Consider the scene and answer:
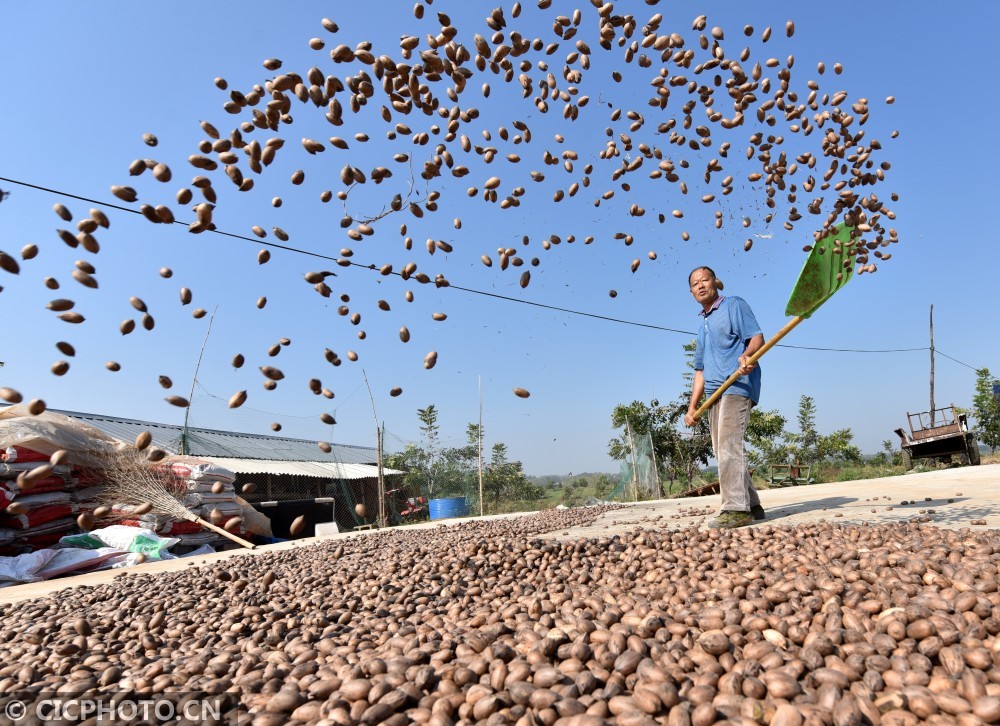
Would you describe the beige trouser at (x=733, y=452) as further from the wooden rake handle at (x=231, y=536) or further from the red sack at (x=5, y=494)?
the red sack at (x=5, y=494)

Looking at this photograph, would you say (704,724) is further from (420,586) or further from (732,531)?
(732,531)

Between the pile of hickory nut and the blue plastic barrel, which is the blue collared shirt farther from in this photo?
the blue plastic barrel

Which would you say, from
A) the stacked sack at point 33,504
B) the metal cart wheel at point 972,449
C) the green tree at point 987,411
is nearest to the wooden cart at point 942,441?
the metal cart wheel at point 972,449

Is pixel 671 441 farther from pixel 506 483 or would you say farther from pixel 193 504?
pixel 193 504

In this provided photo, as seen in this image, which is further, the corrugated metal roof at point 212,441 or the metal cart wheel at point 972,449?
the metal cart wheel at point 972,449

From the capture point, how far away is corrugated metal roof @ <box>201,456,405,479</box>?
13.5 metres

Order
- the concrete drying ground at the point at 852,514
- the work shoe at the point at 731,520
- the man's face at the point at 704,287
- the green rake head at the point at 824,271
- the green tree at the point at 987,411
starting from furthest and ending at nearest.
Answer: the green tree at the point at 987,411
the man's face at the point at 704,287
the green rake head at the point at 824,271
the work shoe at the point at 731,520
the concrete drying ground at the point at 852,514

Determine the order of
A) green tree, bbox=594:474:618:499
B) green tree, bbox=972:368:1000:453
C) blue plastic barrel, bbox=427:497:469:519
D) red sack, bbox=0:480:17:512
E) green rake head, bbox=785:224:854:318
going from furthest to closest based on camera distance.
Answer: green tree, bbox=972:368:1000:453 → green tree, bbox=594:474:618:499 → blue plastic barrel, bbox=427:497:469:519 → red sack, bbox=0:480:17:512 → green rake head, bbox=785:224:854:318

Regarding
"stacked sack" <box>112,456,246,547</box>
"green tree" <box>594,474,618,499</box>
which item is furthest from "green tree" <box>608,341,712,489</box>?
"stacked sack" <box>112,456,246,547</box>

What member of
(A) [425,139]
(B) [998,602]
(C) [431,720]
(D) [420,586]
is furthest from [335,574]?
(B) [998,602]

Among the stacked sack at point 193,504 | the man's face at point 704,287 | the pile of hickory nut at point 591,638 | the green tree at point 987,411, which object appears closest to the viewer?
the pile of hickory nut at point 591,638

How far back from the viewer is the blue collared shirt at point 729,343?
13.0ft

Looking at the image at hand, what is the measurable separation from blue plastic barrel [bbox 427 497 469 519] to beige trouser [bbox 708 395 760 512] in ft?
30.9

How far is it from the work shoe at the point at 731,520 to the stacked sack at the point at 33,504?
5934 mm
